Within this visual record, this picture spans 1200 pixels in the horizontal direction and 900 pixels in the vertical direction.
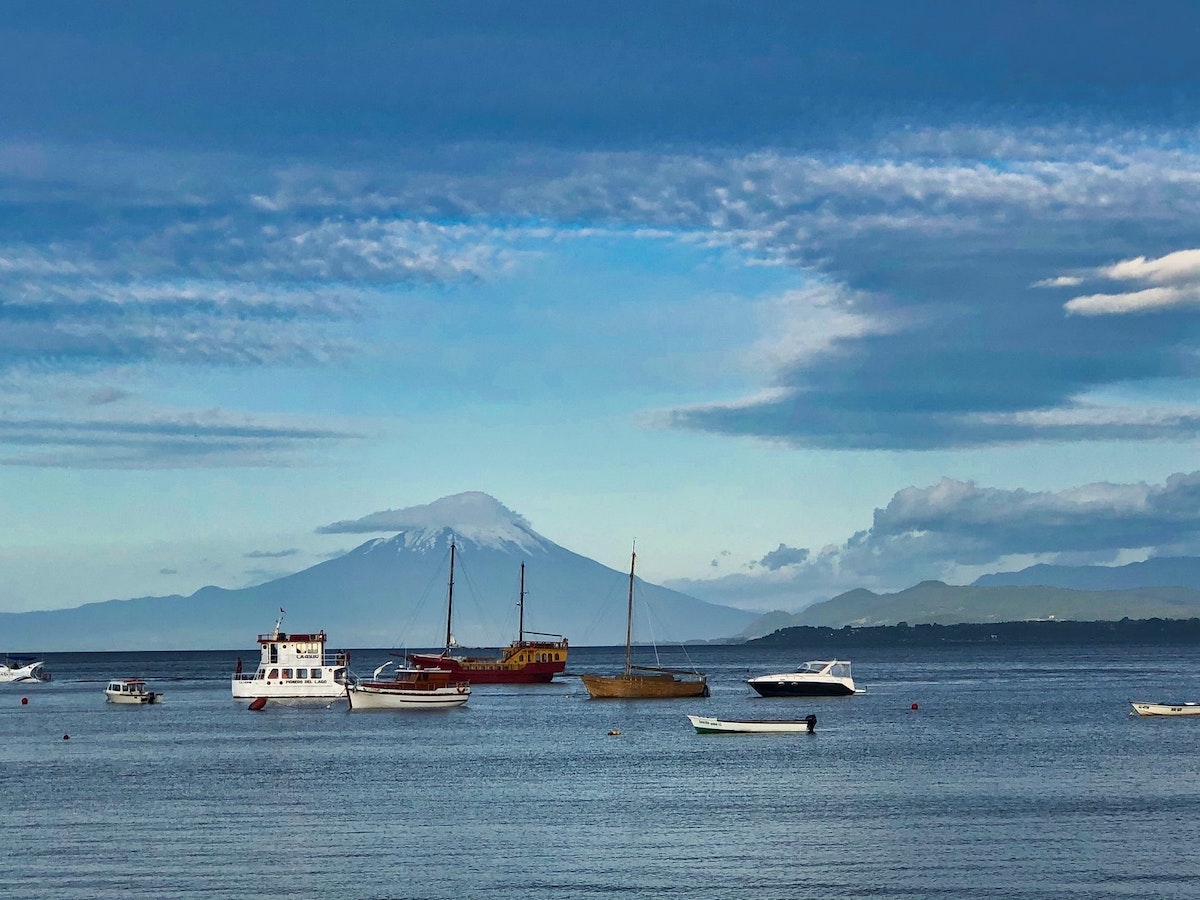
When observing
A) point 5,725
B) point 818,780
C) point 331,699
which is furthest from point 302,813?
point 331,699

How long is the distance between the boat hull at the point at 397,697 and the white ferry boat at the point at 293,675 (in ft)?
42.5

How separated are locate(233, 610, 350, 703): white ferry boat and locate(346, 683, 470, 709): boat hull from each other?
13.0 m

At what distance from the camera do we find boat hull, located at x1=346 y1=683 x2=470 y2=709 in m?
141

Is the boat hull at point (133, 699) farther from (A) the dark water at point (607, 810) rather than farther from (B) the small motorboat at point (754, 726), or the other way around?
(B) the small motorboat at point (754, 726)

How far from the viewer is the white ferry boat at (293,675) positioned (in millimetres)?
155000

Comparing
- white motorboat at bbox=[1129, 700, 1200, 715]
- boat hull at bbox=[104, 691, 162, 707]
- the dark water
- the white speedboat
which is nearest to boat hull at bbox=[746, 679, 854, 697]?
the white speedboat

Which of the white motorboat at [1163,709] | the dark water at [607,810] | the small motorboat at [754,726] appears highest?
the white motorboat at [1163,709]

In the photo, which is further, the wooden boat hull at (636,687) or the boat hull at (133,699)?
the boat hull at (133,699)

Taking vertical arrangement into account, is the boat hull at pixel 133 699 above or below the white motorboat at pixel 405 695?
below

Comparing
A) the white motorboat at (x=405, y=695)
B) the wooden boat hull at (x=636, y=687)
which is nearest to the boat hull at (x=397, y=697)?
the white motorboat at (x=405, y=695)

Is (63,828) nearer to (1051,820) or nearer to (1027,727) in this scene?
(1051,820)

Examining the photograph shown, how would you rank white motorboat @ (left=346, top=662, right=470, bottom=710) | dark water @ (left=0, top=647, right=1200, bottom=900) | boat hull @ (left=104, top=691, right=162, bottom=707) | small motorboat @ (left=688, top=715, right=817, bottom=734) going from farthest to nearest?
boat hull @ (left=104, top=691, right=162, bottom=707) → white motorboat @ (left=346, top=662, right=470, bottom=710) → small motorboat @ (left=688, top=715, right=817, bottom=734) → dark water @ (left=0, top=647, right=1200, bottom=900)

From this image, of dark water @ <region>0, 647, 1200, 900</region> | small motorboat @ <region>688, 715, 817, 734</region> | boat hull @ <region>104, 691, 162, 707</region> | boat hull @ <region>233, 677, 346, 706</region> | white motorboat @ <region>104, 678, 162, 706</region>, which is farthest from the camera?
white motorboat @ <region>104, 678, 162, 706</region>

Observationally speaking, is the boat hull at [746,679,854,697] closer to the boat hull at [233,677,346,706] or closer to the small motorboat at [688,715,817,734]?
the boat hull at [233,677,346,706]
